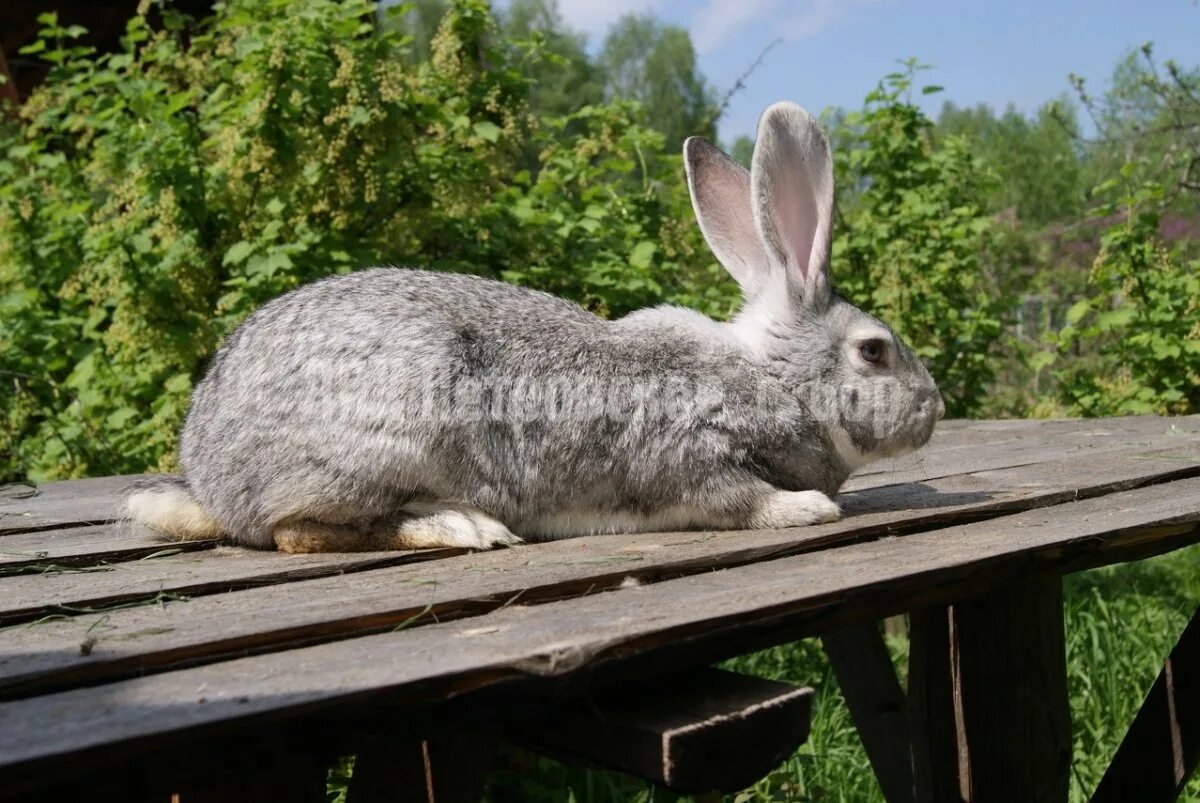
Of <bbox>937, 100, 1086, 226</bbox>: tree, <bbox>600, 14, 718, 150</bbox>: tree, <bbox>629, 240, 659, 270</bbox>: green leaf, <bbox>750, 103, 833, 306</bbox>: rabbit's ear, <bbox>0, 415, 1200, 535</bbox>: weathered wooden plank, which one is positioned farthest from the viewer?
<bbox>600, 14, 718, 150</bbox>: tree

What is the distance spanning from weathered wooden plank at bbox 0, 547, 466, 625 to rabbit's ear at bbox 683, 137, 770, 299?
1.23 metres

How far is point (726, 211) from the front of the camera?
3295 mm

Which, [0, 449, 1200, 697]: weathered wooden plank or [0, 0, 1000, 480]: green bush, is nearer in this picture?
[0, 449, 1200, 697]: weathered wooden plank

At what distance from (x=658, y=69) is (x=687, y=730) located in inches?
1523

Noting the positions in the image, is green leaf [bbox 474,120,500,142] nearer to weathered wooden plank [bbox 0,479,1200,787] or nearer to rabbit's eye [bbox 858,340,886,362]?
rabbit's eye [bbox 858,340,886,362]

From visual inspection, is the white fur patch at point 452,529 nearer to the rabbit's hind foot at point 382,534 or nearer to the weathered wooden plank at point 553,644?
the rabbit's hind foot at point 382,534

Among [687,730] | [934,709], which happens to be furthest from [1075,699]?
[687,730]

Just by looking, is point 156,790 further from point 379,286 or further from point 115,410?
point 115,410

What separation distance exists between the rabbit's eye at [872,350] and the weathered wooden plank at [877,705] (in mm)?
1187

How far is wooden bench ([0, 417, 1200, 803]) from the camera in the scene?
1363mm

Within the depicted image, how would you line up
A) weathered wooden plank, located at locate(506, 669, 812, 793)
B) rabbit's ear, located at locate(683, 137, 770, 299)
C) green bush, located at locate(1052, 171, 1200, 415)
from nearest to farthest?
weathered wooden plank, located at locate(506, 669, 812, 793) → rabbit's ear, located at locate(683, 137, 770, 299) → green bush, located at locate(1052, 171, 1200, 415)

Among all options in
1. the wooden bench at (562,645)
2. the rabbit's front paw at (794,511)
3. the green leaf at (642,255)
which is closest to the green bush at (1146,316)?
the green leaf at (642,255)

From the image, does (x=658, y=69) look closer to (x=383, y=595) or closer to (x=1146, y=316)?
(x=1146, y=316)

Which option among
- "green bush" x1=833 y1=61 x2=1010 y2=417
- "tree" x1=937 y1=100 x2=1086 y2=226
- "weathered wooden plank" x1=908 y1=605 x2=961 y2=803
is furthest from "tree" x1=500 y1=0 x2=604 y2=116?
"weathered wooden plank" x1=908 y1=605 x2=961 y2=803
